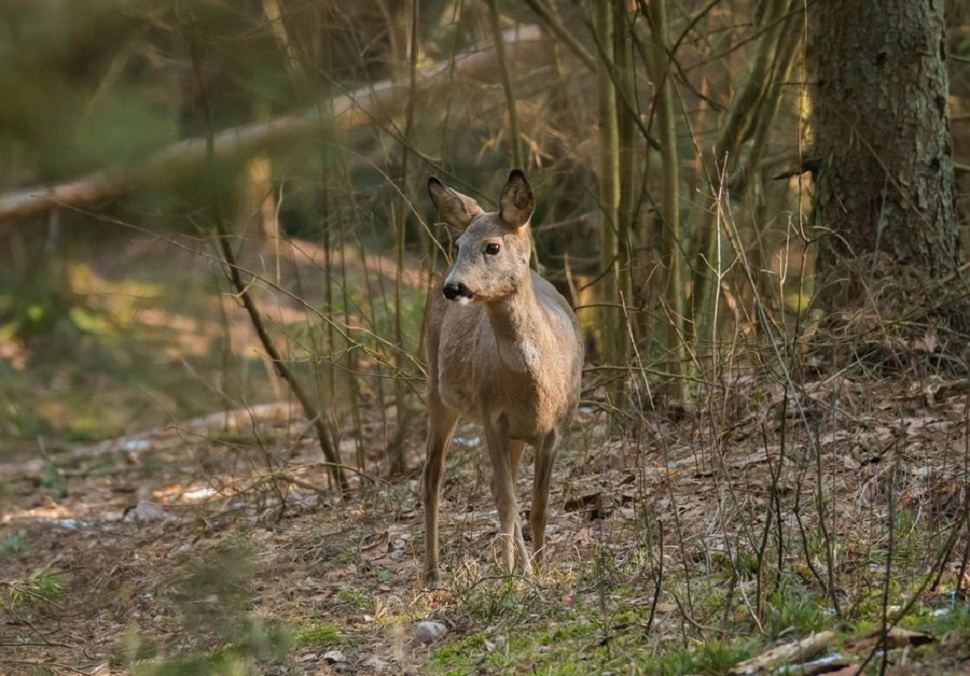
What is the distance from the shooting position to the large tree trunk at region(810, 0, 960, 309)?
345 inches

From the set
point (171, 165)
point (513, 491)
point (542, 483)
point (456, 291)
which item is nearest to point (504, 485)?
point (513, 491)

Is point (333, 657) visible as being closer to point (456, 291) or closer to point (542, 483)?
point (542, 483)

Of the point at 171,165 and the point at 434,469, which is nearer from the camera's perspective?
the point at 171,165

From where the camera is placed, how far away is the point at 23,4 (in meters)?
1.74

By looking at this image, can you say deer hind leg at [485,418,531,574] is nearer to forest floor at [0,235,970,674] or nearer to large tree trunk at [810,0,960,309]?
forest floor at [0,235,970,674]

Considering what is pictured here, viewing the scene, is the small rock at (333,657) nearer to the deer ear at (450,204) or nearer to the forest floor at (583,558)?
the forest floor at (583,558)

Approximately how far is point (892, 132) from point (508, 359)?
3.42 metres

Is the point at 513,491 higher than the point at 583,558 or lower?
higher

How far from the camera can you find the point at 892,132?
8812 mm

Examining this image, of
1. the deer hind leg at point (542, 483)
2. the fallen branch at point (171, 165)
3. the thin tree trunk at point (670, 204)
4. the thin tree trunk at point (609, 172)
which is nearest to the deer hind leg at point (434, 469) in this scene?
the deer hind leg at point (542, 483)

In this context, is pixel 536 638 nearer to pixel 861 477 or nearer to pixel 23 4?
pixel 861 477

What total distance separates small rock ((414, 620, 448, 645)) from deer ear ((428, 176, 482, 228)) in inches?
92.5

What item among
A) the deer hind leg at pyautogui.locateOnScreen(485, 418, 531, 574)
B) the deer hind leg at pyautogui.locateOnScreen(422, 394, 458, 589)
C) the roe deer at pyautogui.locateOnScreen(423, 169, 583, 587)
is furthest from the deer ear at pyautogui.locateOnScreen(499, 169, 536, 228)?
the deer hind leg at pyautogui.locateOnScreen(422, 394, 458, 589)

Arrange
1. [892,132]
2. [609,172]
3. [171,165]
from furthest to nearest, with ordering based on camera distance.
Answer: [609,172] < [892,132] < [171,165]
